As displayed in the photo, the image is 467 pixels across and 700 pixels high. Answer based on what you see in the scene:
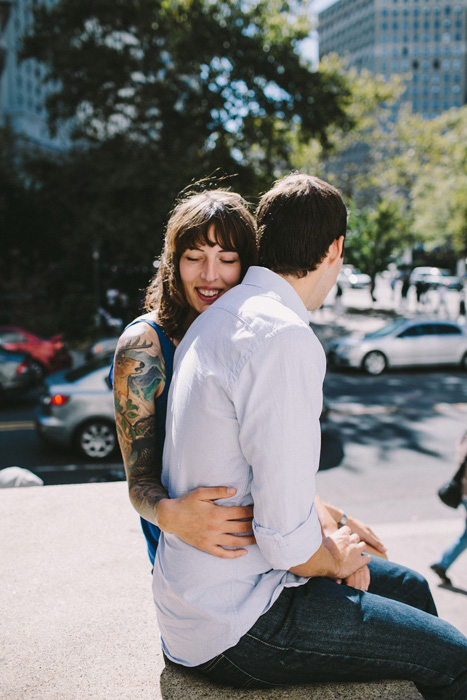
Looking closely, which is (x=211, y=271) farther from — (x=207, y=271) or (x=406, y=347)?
(x=406, y=347)

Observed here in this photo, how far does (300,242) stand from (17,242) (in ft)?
78.5

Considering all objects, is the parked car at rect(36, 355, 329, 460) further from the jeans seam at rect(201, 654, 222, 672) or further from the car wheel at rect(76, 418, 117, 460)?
the jeans seam at rect(201, 654, 222, 672)

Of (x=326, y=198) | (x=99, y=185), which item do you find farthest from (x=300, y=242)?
(x=99, y=185)

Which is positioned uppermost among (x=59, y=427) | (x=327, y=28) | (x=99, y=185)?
(x=327, y=28)

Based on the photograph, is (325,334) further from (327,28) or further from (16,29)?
(327,28)

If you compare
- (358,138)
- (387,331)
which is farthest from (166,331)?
(358,138)

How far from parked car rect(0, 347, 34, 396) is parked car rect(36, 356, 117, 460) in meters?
3.49

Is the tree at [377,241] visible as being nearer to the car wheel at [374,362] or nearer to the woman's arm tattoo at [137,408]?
the car wheel at [374,362]

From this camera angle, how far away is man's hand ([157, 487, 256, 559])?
1.60 metres

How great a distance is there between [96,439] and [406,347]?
32.3ft

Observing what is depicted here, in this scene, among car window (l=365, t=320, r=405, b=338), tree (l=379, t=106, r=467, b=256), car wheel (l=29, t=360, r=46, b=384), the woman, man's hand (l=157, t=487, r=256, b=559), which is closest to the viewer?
man's hand (l=157, t=487, r=256, b=559)

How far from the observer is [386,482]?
778 cm

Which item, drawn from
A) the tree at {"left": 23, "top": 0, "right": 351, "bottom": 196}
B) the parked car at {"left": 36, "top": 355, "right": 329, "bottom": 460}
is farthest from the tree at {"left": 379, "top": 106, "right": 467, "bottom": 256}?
the parked car at {"left": 36, "top": 355, "right": 329, "bottom": 460}

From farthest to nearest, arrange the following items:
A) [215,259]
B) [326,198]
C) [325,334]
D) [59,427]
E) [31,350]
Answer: [325,334] < [31,350] < [59,427] < [215,259] < [326,198]
